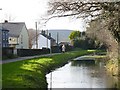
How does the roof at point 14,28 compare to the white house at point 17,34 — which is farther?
the roof at point 14,28

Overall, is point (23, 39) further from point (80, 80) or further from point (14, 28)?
point (80, 80)

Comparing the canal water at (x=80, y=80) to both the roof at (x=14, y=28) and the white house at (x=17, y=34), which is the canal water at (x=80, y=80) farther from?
the roof at (x=14, y=28)

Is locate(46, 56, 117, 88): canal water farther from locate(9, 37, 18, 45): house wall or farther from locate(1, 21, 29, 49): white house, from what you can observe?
Answer: locate(1, 21, 29, 49): white house

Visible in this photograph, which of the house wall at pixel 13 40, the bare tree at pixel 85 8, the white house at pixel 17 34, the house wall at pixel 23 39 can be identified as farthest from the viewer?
the house wall at pixel 23 39

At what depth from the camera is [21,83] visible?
18156 millimetres

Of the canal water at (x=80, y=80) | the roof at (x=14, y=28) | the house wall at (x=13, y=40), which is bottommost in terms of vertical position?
the canal water at (x=80, y=80)

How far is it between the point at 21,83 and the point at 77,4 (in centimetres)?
666

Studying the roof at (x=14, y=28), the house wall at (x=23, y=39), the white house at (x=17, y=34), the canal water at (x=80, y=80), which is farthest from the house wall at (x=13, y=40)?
the canal water at (x=80, y=80)

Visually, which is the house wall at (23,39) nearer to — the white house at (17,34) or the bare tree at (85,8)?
the white house at (17,34)

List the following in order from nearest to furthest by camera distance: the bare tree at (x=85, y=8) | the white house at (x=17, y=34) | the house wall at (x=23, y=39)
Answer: the bare tree at (x=85, y=8) → the white house at (x=17, y=34) → the house wall at (x=23, y=39)

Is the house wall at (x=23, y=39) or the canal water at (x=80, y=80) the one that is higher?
the house wall at (x=23, y=39)

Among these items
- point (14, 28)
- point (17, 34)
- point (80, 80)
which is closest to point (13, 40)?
point (17, 34)

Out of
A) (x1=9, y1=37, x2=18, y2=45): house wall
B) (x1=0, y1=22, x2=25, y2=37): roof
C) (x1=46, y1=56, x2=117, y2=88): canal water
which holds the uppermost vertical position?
(x1=0, y1=22, x2=25, y2=37): roof

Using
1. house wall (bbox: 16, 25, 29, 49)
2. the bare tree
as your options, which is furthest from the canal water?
house wall (bbox: 16, 25, 29, 49)
